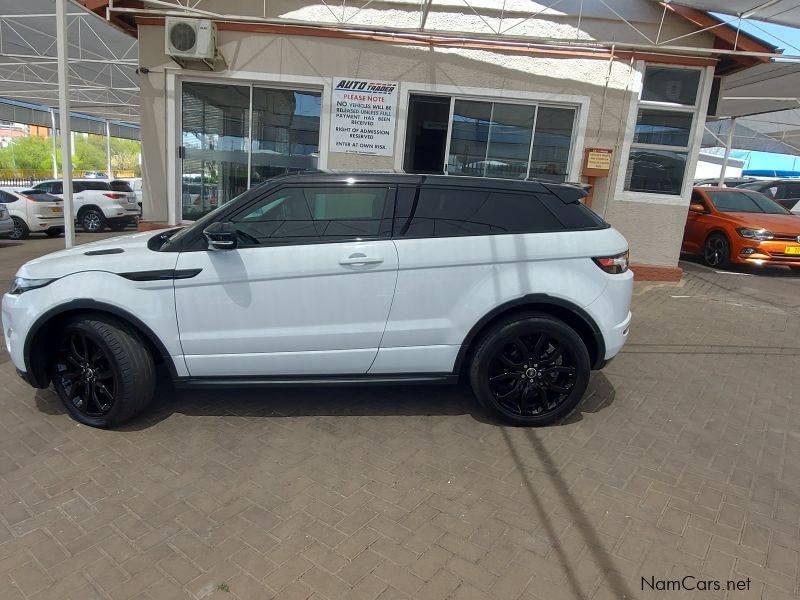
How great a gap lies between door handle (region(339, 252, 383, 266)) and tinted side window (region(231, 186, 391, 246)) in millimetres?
145

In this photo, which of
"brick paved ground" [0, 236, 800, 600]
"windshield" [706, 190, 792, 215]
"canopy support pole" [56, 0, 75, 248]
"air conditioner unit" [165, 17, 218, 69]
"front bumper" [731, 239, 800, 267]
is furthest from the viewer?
"windshield" [706, 190, 792, 215]

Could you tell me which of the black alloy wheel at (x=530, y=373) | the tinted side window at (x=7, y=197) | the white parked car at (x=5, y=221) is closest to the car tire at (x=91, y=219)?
the tinted side window at (x=7, y=197)

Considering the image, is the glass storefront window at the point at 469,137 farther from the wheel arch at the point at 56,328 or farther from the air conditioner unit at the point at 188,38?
the wheel arch at the point at 56,328

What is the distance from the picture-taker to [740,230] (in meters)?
9.89

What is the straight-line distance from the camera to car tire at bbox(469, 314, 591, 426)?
3629 millimetres

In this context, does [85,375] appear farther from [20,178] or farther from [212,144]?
[20,178]

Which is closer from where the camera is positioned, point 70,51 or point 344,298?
point 344,298

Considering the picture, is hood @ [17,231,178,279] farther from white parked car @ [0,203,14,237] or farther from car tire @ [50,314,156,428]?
white parked car @ [0,203,14,237]

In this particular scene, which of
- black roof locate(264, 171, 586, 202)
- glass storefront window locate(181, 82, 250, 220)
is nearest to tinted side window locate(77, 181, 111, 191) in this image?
glass storefront window locate(181, 82, 250, 220)

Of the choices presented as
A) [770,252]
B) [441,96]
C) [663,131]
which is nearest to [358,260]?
[441,96]

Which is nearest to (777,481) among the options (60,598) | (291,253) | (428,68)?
(291,253)

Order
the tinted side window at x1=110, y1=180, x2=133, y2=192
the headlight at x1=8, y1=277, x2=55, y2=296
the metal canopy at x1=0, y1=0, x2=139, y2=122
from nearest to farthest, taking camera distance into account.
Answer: the headlight at x1=8, y1=277, x2=55, y2=296, the metal canopy at x1=0, y1=0, x2=139, y2=122, the tinted side window at x1=110, y1=180, x2=133, y2=192

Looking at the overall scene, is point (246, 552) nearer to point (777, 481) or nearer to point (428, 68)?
point (777, 481)

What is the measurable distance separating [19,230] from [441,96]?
1195 centimetres
